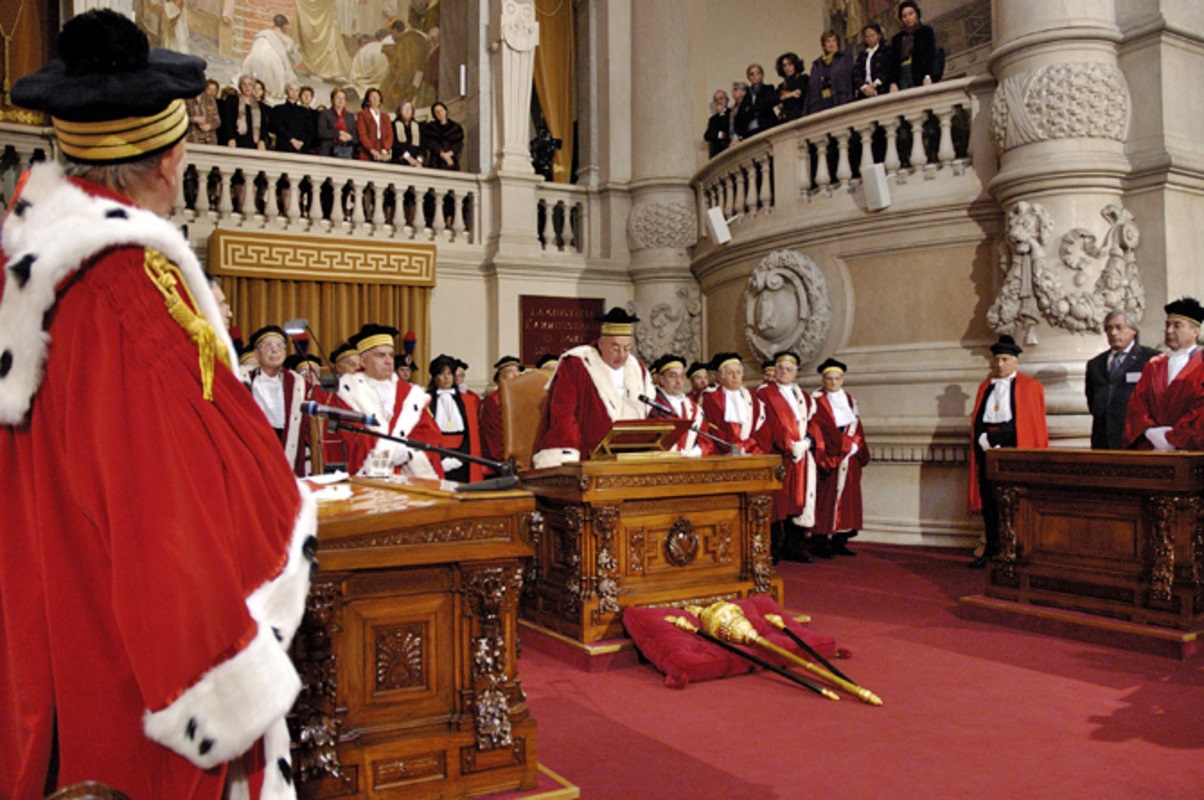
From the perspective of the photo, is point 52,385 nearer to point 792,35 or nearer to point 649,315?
point 649,315

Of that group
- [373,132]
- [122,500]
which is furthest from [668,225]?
[122,500]

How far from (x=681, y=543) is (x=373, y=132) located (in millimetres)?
8508

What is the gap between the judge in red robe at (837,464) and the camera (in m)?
8.69

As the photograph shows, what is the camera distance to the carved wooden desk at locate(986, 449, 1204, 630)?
5.26m

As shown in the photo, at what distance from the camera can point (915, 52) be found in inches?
380

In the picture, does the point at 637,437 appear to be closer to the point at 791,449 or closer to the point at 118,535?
the point at 791,449

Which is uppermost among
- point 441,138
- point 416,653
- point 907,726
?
point 441,138

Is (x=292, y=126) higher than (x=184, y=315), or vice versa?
(x=292, y=126)

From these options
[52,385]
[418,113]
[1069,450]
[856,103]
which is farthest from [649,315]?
[52,385]

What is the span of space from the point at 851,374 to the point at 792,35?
7943 millimetres

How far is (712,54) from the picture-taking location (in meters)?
14.6

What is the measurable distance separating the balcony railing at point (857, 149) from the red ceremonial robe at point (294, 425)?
18.3 feet

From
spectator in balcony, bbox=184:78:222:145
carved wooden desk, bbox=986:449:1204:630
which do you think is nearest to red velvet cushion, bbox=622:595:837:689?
carved wooden desk, bbox=986:449:1204:630

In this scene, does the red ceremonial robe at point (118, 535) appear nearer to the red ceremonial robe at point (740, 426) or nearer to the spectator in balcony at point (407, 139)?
the red ceremonial robe at point (740, 426)
